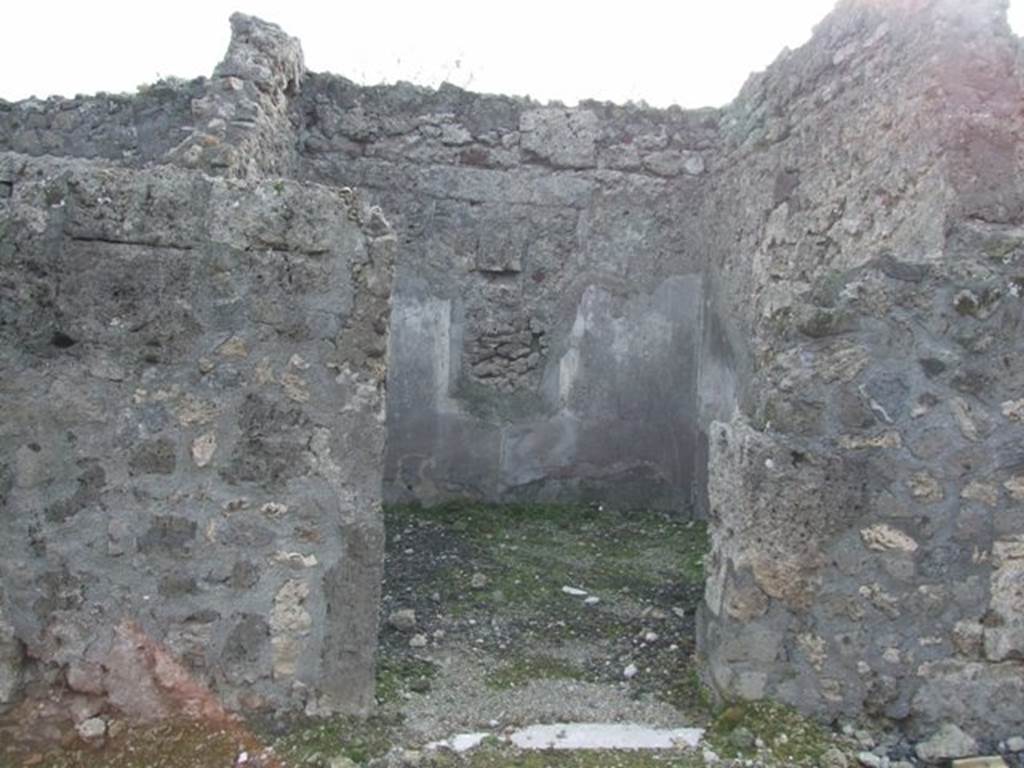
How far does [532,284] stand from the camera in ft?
20.3

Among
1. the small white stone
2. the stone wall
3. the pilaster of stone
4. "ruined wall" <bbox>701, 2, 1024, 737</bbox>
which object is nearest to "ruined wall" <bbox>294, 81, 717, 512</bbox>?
the stone wall

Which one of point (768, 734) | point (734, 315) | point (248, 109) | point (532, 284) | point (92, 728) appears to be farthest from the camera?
point (532, 284)

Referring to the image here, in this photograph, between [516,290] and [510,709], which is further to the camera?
[516,290]

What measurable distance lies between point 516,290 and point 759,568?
358 centimetres

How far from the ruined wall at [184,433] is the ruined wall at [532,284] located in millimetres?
3371

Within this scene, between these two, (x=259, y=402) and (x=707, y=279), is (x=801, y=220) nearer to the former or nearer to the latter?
(x=707, y=279)

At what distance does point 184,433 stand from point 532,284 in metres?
3.78

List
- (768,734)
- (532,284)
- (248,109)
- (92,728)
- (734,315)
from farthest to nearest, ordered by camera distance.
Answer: (532,284), (734,315), (248,109), (768,734), (92,728)

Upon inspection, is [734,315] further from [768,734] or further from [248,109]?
[768,734]

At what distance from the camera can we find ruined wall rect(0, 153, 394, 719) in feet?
8.51

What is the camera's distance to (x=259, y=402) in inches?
106

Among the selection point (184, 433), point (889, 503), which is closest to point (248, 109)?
point (184, 433)

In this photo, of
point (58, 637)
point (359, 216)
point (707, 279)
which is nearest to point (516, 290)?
point (707, 279)

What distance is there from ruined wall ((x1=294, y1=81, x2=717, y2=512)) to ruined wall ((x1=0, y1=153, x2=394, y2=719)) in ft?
11.1
